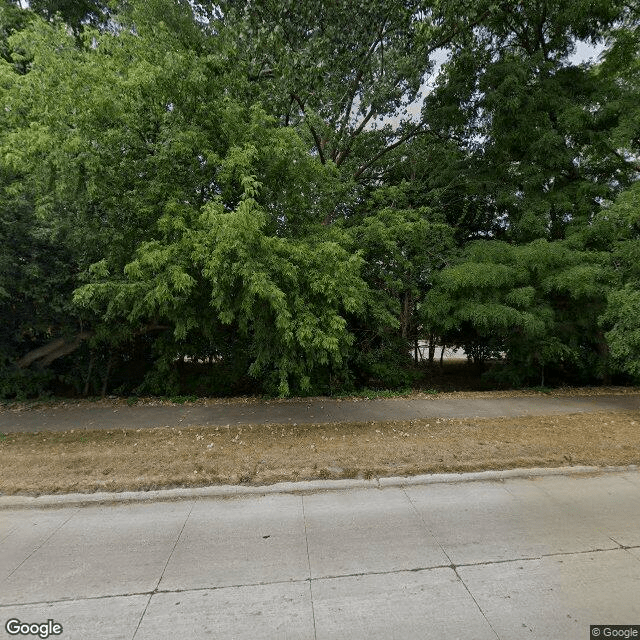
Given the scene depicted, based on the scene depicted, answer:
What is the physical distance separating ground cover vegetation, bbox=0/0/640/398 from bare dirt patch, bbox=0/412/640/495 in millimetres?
1146

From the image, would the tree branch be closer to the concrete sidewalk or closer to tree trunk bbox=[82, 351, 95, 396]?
the concrete sidewalk

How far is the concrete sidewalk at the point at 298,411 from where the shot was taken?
22.3 feet

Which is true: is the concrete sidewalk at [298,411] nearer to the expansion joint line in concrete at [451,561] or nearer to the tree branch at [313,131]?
the expansion joint line in concrete at [451,561]

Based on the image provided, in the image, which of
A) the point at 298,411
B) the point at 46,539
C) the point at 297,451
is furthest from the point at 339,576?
the point at 298,411

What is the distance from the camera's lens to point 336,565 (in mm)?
3041

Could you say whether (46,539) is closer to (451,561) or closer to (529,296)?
(451,561)

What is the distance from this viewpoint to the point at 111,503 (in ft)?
13.4

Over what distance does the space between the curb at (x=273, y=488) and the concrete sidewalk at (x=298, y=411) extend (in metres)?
2.31

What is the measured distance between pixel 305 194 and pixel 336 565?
5.99 metres

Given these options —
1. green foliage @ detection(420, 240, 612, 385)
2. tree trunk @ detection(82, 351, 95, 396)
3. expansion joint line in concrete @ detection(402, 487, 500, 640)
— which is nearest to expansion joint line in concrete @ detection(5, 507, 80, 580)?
expansion joint line in concrete @ detection(402, 487, 500, 640)

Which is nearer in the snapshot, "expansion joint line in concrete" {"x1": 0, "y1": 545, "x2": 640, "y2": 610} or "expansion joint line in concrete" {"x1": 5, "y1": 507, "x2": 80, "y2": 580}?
"expansion joint line in concrete" {"x1": 0, "y1": 545, "x2": 640, "y2": 610}

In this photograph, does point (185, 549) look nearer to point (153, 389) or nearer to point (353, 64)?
point (153, 389)

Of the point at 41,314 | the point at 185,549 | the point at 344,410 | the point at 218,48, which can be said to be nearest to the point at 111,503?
the point at 185,549

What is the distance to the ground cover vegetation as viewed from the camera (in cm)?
565
